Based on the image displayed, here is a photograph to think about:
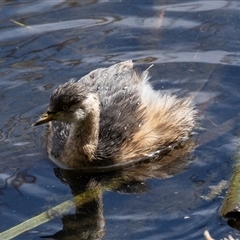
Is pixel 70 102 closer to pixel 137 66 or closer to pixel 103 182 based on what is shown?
pixel 103 182

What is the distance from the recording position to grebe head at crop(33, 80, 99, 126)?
7508 mm

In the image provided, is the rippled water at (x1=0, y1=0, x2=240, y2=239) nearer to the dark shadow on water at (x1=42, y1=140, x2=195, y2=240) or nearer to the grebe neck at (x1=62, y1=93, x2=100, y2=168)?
the dark shadow on water at (x1=42, y1=140, x2=195, y2=240)

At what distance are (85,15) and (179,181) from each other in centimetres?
339

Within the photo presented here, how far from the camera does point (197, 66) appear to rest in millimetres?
9172

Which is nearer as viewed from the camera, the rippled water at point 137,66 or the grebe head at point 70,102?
the rippled water at point 137,66

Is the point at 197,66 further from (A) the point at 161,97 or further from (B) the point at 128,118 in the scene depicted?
(B) the point at 128,118

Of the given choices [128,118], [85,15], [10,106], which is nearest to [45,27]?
A: [85,15]

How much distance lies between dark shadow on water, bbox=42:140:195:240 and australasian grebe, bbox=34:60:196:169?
120 mm

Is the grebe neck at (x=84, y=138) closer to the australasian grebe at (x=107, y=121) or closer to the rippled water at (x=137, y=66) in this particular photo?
the australasian grebe at (x=107, y=121)

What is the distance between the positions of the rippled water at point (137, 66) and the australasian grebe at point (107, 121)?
0.69ft

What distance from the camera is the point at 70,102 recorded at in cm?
754

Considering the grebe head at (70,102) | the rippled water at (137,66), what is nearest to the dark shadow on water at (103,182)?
the rippled water at (137,66)

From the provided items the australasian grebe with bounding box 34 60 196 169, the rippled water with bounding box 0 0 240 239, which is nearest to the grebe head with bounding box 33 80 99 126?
the australasian grebe with bounding box 34 60 196 169

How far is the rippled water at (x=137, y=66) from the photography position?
A: 6852 mm
